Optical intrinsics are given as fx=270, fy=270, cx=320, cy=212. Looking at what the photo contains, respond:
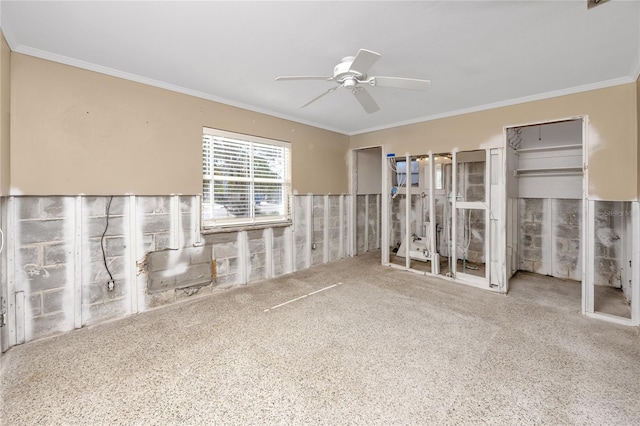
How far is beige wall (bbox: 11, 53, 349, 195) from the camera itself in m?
2.38

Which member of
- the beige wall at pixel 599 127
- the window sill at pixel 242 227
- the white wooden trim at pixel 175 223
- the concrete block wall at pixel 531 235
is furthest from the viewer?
the concrete block wall at pixel 531 235

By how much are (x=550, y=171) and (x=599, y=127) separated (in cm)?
160

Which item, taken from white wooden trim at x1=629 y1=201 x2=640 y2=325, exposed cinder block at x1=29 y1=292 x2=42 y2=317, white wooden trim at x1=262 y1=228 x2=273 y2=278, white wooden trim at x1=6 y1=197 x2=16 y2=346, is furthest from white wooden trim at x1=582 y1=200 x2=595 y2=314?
white wooden trim at x1=6 y1=197 x2=16 y2=346

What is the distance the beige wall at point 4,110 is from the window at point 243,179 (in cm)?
167

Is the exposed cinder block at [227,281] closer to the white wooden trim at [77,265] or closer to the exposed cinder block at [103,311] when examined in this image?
the exposed cinder block at [103,311]

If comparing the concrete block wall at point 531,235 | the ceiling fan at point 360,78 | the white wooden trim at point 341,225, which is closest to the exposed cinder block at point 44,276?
the ceiling fan at point 360,78

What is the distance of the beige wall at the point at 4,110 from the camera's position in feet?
6.89

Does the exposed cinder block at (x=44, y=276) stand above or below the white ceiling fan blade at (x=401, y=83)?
below

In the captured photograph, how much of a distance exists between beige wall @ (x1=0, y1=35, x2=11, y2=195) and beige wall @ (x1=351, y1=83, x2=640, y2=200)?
4987 mm

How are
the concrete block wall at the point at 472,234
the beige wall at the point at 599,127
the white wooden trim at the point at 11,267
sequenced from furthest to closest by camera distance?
the concrete block wall at the point at 472,234
the beige wall at the point at 599,127
the white wooden trim at the point at 11,267

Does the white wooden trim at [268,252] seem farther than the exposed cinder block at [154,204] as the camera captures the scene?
Yes

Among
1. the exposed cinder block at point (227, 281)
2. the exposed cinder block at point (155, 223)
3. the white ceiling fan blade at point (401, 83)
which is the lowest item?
the exposed cinder block at point (227, 281)

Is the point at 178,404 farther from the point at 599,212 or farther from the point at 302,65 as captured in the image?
the point at 599,212

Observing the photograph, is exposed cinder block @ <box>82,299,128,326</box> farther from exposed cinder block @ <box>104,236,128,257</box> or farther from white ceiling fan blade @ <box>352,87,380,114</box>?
white ceiling fan blade @ <box>352,87,380,114</box>
